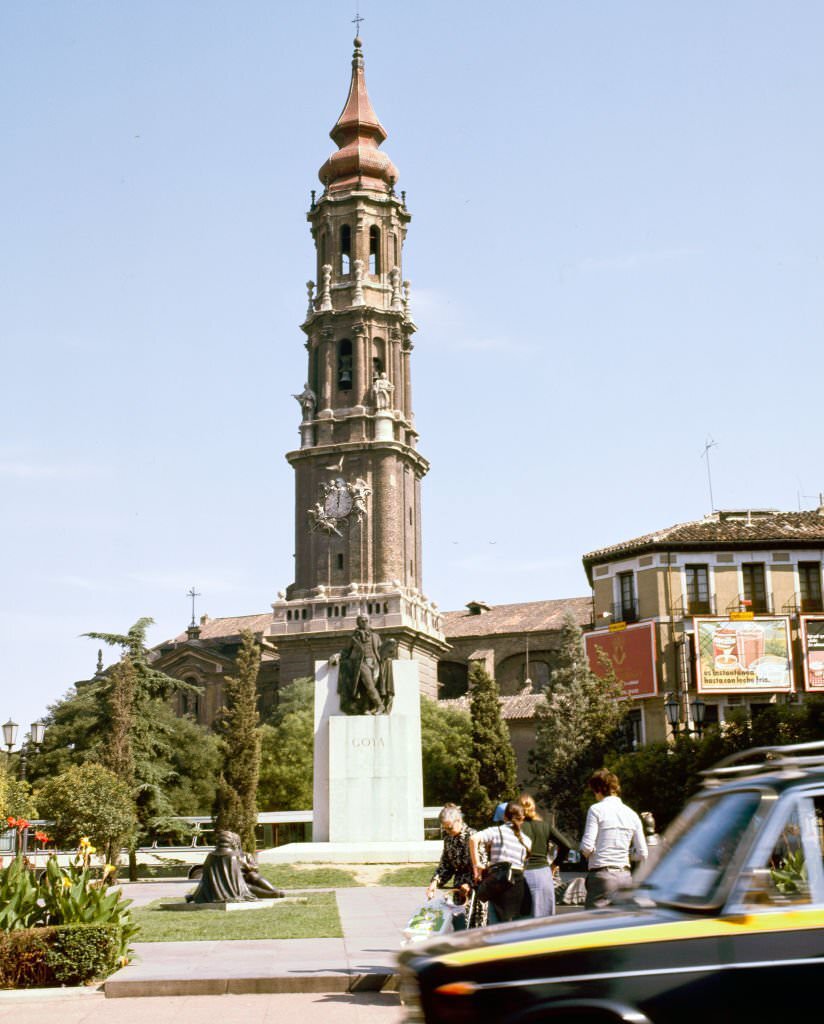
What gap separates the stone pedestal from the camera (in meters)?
29.7

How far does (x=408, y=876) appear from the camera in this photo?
2511cm

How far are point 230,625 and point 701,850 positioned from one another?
102 metres

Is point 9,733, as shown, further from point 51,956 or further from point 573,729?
point 573,729

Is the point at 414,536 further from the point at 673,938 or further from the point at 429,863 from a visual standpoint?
the point at 673,938

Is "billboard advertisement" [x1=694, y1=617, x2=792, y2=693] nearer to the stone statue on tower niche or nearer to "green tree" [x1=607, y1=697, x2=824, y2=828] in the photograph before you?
"green tree" [x1=607, y1=697, x2=824, y2=828]

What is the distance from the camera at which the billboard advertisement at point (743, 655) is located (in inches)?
1987

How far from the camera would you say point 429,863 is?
2781cm

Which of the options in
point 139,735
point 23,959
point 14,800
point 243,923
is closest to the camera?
point 23,959

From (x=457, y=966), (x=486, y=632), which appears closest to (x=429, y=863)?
(x=457, y=966)

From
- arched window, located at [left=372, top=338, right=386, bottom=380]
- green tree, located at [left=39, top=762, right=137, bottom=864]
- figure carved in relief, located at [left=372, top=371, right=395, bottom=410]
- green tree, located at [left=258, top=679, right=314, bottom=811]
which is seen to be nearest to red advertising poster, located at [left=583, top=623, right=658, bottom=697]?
green tree, located at [left=258, top=679, right=314, bottom=811]

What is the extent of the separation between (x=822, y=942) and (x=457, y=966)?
156cm

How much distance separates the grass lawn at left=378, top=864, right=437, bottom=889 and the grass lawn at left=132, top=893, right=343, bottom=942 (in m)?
4.09

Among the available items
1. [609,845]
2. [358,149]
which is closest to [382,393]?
[358,149]

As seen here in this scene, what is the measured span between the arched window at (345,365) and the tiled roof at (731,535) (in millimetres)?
29277
